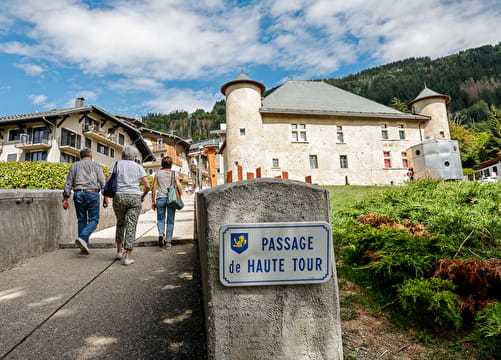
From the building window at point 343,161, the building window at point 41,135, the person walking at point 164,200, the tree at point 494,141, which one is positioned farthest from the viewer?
the tree at point 494,141

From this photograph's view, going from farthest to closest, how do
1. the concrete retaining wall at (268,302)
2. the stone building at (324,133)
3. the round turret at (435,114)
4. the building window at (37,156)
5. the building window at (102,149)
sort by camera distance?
the building window at (102,149), the round turret at (435,114), the building window at (37,156), the stone building at (324,133), the concrete retaining wall at (268,302)

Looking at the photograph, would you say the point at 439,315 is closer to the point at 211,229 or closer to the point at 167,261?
the point at 211,229

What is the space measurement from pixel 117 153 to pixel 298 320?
133ft

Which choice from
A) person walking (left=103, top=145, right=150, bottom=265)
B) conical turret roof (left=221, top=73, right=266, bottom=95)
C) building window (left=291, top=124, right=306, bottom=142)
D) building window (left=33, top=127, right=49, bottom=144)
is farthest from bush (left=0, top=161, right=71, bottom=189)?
building window (left=33, top=127, right=49, bottom=144)

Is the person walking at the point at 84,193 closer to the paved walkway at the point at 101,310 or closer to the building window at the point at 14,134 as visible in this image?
the paved walkway at the point at 101,310

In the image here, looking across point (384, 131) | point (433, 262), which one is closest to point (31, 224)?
point (433, 262)

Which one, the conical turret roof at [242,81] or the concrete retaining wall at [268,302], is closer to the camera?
the concrete retaining wall at [268,302]

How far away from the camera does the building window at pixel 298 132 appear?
93.2ft

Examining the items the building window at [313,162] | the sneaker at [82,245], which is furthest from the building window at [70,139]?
the sneaker at [82,245]

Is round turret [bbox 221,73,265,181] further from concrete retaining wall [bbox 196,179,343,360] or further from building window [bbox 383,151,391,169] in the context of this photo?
concrete retaining wall [bbox 196,179,343,360]

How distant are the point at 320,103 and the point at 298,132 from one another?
4609 mm

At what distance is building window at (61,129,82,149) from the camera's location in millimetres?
28703

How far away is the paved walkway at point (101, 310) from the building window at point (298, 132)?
2522 cm

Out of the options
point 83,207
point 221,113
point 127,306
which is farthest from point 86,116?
point 221,113
